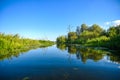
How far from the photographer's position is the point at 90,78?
28.1 ft

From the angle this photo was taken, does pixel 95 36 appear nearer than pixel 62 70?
No

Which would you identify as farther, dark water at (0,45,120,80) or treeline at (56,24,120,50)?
treeline at (56,24,120,50)

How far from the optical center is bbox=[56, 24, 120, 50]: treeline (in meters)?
32.2

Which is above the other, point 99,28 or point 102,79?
point 99,28

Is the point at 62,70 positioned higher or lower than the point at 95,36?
lower

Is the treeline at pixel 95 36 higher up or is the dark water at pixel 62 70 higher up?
the treeline at pixel 95 36

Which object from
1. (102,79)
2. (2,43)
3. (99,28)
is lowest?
(102,79)

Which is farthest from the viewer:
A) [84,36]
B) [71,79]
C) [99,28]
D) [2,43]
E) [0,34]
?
[99,28]

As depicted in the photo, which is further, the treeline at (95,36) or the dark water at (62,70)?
the treeline at (95,36)

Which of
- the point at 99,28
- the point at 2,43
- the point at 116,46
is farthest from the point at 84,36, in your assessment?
the point at 2,43

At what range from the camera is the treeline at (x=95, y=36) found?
3222 centimetres

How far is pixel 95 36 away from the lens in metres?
56.4

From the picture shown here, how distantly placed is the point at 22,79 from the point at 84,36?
175 feet

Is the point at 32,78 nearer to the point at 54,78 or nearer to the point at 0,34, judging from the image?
the point at 54,78
